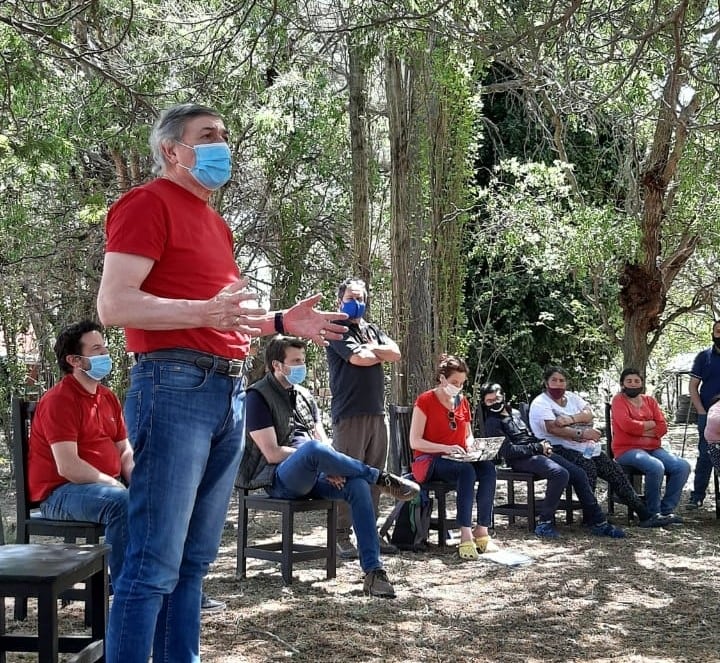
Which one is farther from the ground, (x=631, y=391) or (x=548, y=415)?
(x=631, y=391)

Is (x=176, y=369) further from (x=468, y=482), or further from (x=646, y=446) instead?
(x=646, y=446)

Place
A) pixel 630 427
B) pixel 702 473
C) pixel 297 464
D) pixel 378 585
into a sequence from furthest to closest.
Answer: pixel 702 473, pixel 630 427, pixel 297 464, pixel 378 585

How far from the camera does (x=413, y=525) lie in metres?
6.59

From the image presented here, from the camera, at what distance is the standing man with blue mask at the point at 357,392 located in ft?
20.4

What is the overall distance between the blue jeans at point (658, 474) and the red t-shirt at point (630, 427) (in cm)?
8

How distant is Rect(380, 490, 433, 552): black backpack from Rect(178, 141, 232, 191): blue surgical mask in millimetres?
3997

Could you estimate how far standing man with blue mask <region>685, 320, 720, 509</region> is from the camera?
28.2 feet

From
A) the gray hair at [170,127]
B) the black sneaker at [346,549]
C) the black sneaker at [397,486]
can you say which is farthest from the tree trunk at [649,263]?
the gray hair at [170,127]

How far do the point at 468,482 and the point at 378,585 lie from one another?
1.52 m

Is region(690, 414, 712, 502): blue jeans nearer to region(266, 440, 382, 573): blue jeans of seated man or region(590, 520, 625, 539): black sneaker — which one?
region(590, 520, 625, 539): black sneaker

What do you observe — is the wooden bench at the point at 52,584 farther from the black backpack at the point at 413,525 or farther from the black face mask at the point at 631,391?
the black face mask at the point at 631,391

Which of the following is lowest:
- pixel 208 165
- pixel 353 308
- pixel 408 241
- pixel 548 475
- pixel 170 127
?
pixel 548 475

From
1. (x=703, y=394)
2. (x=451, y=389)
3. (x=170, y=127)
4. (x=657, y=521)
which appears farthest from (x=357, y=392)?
(x=703, y=394)

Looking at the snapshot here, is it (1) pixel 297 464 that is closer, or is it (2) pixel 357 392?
(1) pixel 297 464
